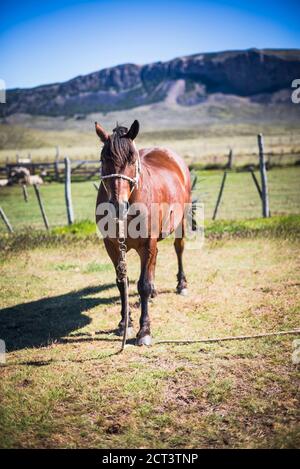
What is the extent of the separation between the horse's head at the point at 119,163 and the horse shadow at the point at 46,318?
7.68 ft

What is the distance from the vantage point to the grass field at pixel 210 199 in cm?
1463

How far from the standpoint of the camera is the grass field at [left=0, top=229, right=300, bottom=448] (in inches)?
122

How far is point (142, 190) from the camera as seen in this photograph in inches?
187

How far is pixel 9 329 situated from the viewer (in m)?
5.44

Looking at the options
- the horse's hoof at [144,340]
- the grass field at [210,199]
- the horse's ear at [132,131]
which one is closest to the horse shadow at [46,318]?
the horse's hoof at [144,340]

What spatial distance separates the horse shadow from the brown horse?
1.00 metres

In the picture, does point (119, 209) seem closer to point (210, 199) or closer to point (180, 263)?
point (180, 263)

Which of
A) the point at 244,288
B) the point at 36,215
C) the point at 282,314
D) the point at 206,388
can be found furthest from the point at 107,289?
the point at 36,215

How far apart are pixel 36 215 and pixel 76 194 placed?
633 centimetres

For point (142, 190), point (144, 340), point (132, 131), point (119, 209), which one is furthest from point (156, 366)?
point (132, 131)

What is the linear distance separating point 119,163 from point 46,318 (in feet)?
10.2

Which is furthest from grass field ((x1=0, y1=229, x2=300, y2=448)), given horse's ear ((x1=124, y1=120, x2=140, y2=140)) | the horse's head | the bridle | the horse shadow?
horse's ear ((x1=124, y1=120, x2=140, y2=140))

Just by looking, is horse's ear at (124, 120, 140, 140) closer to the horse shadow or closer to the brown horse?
the brown horse

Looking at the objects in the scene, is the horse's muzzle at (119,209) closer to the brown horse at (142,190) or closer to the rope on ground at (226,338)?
the brown horse at (142,190)
